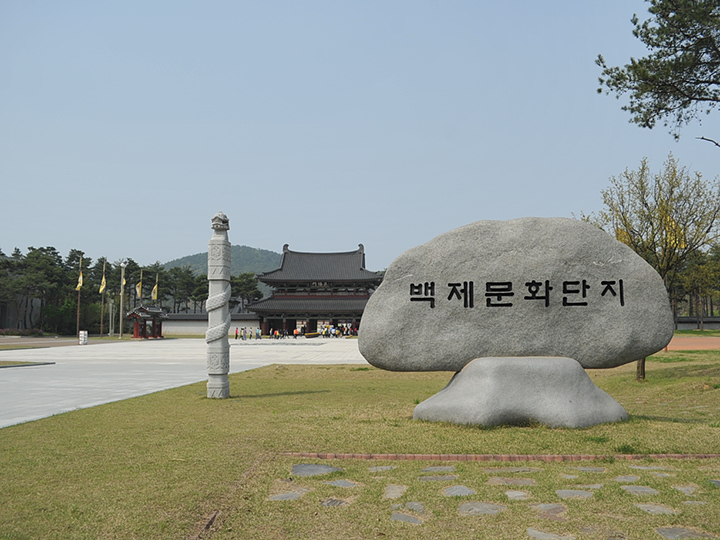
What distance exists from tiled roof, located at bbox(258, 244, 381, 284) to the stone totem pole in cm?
4308

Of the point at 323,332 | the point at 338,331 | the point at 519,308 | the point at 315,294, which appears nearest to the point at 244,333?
the point at 323,332

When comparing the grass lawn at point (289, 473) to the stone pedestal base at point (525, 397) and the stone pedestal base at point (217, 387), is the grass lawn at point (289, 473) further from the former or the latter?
the stone pedestal base at point (217, 387)

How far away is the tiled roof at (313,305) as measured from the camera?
177ft

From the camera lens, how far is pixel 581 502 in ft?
13.5

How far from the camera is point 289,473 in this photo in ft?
16.4

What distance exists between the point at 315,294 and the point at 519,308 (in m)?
49.4

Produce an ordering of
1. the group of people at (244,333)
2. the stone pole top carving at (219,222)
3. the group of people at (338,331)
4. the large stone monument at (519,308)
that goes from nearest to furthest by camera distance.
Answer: the large stone monument at (519,308) → the stone pole top carving at (219,222) → the group of people at (244,333) → the group of people at (338,331)

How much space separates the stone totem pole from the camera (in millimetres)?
10961

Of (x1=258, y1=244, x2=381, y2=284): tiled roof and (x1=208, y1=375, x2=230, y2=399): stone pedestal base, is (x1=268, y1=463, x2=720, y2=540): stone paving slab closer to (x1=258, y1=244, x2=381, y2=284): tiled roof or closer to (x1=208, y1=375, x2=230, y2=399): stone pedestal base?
(x1=208, y1=375, x2=230, y2=399): stone pedestal base

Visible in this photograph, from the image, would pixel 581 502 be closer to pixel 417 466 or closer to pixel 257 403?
pixel 417 466

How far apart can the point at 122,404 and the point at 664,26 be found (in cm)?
1387

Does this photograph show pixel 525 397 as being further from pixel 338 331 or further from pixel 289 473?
pixel 338 331

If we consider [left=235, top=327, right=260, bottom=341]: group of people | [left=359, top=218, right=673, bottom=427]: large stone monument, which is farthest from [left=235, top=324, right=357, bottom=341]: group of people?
[left=359, top=218, right=673, bottom=427]: large stone monument

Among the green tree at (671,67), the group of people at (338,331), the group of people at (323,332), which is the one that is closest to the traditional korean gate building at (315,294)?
the group of people at (323,332)
